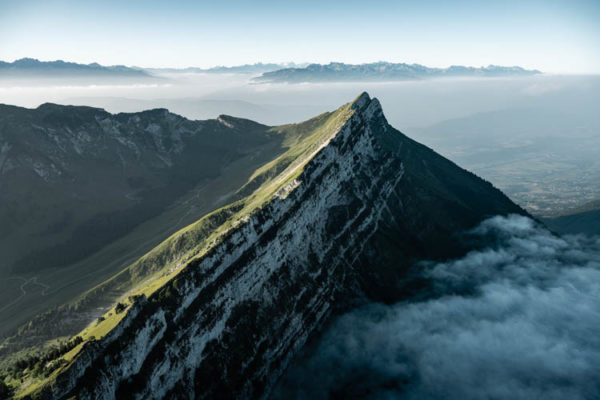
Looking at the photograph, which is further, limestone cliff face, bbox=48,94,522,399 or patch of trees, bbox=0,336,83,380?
limestone cliff face, bbox=48,94,522,399

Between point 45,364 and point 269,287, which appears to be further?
point 269,287

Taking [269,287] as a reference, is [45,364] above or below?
above

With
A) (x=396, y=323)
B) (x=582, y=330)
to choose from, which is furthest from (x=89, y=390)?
(x=582, y=330)

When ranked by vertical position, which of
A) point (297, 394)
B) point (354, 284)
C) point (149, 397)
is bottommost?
point (297, 394)

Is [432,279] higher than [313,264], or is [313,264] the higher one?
[313,264]

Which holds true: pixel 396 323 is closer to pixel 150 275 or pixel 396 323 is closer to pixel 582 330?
pixel 582 330

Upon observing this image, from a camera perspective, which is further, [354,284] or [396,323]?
[354,284]

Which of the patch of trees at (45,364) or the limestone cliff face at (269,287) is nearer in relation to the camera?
the patch of trees at (45,364)

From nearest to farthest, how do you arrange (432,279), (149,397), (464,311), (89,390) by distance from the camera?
(89,390)
(149,397)
(464,311)
(432,279)
